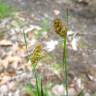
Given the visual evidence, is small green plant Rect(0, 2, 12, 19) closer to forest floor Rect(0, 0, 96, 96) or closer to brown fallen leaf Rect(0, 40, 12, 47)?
forest floor Rect(0, 0, 96, 96)

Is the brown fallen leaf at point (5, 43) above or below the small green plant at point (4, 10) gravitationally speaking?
below

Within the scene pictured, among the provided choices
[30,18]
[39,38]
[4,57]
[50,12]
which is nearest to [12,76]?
[4,57]

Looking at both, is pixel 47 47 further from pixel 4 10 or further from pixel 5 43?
pixel 4 10

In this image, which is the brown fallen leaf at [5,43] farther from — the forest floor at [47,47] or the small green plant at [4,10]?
the small green plant at [4,10]

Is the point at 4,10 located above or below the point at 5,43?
above

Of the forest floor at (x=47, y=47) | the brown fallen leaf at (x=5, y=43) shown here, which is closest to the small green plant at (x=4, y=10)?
the forest floor at (x=47, y=47)

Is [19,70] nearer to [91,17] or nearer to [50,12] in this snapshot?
[50,12]

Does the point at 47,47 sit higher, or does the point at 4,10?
the point at 4,10

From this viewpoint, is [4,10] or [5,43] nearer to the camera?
[5,43]

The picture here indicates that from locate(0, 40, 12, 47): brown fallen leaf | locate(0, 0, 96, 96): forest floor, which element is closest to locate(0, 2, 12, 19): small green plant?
locate(0, 0, 96, 96): forest floor

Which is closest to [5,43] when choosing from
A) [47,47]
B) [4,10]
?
[47,47]
